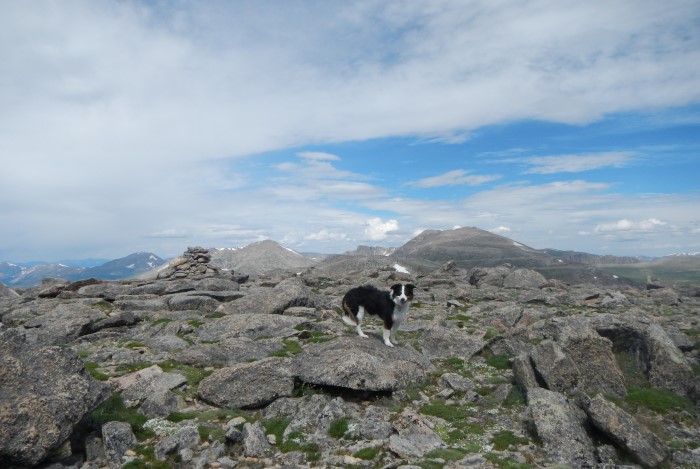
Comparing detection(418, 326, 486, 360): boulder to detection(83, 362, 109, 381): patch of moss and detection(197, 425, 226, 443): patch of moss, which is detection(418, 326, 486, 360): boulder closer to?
detection(197, 425, 226, 443): patch of moss

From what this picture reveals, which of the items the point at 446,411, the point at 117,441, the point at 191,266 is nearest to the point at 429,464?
the point at 446,411

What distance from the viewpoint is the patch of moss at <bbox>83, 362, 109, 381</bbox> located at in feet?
57.8

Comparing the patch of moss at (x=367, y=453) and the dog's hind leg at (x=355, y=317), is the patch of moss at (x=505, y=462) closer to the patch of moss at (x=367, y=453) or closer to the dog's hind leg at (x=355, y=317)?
the patch of moss at (x=367, y=453)

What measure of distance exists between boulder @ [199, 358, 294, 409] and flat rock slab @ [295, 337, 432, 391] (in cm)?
81

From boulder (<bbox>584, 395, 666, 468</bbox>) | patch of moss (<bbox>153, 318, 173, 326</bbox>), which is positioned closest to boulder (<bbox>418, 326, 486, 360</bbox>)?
boulder (<bbox>584, 395, 666, 468</bbox>)

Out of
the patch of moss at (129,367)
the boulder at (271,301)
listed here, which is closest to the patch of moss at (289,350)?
the patch of moss at (129,367)

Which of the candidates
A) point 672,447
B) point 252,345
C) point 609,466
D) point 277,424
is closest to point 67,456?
point 277,424

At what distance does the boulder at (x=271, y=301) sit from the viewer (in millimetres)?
32031

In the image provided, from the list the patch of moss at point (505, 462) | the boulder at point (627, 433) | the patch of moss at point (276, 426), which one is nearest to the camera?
the patch of moss at point (505, 462)

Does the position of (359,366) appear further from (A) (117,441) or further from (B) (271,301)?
(B) (271,301)

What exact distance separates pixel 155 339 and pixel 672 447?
24.0m

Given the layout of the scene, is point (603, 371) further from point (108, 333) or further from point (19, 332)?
point (108, 333)

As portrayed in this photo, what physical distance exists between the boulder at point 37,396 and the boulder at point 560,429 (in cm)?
1382

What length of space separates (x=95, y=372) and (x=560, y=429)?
18224 millimetres
